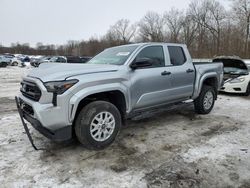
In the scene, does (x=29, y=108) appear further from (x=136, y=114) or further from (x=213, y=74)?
(x=213, y=74)

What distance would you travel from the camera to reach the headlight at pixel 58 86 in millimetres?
3328

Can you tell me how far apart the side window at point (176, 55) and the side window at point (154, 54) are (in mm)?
298

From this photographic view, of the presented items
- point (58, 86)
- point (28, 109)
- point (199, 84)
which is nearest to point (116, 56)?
point (58, 86)

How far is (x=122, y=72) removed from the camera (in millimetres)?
4039

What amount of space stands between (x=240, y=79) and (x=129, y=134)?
626cm

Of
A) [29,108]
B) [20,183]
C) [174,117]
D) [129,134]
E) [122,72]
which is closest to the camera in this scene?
[20,183]

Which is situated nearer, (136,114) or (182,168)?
(182,168)

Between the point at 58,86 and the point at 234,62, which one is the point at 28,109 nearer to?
the point at 58,86

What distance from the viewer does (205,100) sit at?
6051 millimetres

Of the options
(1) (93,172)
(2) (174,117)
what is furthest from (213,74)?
(1) (93,172)

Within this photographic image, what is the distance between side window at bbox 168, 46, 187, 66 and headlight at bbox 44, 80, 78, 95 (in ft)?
8.36

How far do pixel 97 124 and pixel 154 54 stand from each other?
1959mm

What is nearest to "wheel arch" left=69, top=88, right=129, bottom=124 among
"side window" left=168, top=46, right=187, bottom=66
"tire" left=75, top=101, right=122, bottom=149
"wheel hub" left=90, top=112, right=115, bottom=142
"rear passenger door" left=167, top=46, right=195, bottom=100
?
"tire" left=75, top=101, right=122, bottom=149

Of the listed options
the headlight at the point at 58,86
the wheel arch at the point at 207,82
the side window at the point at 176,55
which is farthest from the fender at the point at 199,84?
the headlight at the point at 58,86
